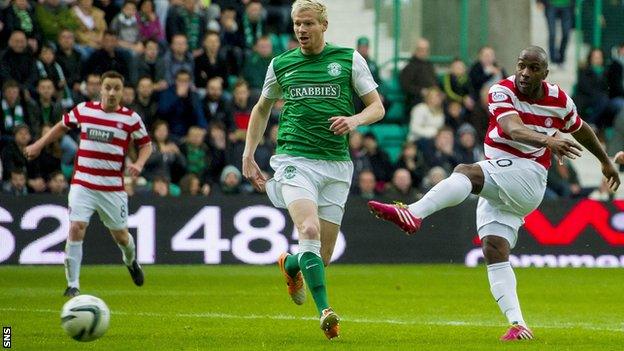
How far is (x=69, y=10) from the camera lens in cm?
2234

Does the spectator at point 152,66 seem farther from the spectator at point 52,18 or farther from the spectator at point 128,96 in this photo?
the spectator at point 52,18

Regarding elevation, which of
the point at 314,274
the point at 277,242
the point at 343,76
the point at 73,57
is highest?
the point at 343,76

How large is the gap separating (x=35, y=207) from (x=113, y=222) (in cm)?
432

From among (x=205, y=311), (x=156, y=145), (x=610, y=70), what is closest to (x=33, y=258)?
(x=156, y=145)

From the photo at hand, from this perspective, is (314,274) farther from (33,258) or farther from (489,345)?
(33,258)

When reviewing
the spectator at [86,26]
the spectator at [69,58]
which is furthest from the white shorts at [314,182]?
the spectator at [86,26]

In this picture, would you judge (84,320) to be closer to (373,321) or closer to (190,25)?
(373,321)

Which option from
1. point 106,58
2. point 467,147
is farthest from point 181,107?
point 467,147

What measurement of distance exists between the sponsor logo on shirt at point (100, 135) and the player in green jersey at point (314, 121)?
4644 millimetres

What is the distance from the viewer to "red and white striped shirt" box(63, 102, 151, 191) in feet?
50.0

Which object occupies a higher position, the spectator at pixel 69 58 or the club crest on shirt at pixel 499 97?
the club crest on shirt at pixel 499 97

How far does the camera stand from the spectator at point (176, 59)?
22578 millimetres

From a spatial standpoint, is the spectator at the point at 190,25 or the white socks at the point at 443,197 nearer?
the white socks at the point at 443,197

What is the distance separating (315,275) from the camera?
10227 mm
